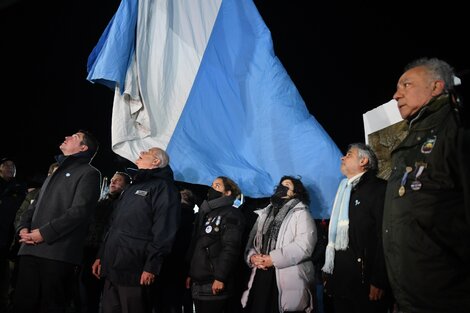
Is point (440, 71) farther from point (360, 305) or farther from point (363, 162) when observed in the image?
point (360, 305)

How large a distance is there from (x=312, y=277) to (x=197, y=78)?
2.92 metres

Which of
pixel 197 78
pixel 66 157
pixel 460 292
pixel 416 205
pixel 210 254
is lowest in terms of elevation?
pixel 210 254

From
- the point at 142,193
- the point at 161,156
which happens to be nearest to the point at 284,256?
the point at 142,193

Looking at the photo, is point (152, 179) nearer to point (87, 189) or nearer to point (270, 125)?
point (87, 189)

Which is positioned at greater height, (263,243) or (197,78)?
(197,78)

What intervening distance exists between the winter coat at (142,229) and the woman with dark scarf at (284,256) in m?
1.06

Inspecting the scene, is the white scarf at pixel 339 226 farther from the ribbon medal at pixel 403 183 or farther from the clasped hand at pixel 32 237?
the clasped hand at pixel 32 237

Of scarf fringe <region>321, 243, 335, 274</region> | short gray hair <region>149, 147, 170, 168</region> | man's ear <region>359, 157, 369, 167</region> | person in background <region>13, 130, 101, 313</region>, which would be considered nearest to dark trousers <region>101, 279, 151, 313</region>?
person in background <region>13, 130, 101, 313</region>

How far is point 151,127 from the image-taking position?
18.2 ft

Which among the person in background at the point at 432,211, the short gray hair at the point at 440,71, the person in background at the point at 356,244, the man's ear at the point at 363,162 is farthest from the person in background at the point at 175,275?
the short gray hair at the point at 440,71

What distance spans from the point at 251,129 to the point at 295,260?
176cm

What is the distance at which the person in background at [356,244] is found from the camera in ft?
13.0

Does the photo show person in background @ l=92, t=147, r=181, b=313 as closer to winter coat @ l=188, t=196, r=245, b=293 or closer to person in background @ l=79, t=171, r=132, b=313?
winter coat @ l=188, t=196, r=245, b=293

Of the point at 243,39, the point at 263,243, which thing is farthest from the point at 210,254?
the point at 243,39
